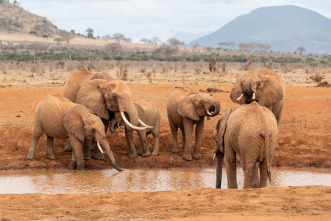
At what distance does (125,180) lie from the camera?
10539 millimetres

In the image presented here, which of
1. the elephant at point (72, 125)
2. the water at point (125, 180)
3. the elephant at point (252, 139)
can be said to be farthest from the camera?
the elephant at point (72, 125)

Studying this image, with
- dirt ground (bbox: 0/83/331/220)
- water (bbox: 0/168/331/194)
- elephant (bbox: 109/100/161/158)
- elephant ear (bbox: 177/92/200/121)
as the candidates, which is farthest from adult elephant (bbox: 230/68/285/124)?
elephant (bbox: 109/100/161/158)

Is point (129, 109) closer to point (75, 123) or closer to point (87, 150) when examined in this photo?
point (75, 123)

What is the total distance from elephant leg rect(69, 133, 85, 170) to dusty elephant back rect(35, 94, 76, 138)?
41 centimetres

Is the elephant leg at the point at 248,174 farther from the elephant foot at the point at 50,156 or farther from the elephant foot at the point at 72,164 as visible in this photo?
the elephant foot at the point at 50,156

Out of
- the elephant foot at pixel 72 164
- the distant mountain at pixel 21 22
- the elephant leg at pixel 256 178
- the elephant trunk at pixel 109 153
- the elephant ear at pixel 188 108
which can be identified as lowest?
the elephant foot at pixel 72 164

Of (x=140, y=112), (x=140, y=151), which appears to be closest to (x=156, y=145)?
(x=140, y=151)

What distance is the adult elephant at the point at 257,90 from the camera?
37.8 feet

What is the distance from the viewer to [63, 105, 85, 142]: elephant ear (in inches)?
434

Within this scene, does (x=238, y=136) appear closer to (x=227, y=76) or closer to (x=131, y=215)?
(x=131, y=215)

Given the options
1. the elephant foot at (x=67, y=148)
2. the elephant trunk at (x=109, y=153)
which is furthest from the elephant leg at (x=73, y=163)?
the elephant foot at (x=67, y=148)

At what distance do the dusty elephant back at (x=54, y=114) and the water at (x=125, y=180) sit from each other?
88 cm

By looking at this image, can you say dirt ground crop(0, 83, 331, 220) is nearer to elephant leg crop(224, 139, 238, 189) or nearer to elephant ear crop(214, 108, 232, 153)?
elephant leg crop(224, 139, 238, 189)

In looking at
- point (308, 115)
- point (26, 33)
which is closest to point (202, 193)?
point (308, 115)
